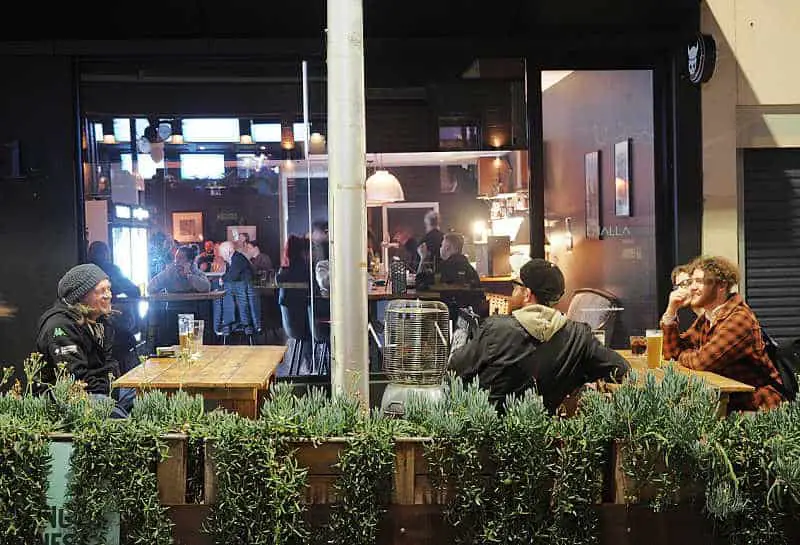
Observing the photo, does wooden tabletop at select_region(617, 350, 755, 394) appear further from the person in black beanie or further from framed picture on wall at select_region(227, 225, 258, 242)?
framed picture on wall at select_region(227, 225, 258, 242)

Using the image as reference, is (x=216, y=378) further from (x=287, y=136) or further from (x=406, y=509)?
(x=287, y=136)

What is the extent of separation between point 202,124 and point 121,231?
106cm

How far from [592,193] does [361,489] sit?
5778 mm

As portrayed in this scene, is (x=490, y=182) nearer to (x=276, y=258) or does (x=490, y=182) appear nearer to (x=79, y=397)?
(x=276, y=258)

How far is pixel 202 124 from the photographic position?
7.56 metres

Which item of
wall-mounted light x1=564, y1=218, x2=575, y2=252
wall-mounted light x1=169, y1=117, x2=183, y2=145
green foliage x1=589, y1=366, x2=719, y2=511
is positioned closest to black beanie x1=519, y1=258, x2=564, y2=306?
green foliage x1=589, y1=366, x2=719, y2=511

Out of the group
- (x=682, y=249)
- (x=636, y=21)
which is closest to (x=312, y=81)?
(x=636, y=21)

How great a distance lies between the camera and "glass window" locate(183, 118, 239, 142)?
7.56 meters

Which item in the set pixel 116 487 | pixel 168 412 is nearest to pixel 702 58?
pixel 168 412

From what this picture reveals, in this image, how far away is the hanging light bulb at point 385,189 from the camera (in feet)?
25.0

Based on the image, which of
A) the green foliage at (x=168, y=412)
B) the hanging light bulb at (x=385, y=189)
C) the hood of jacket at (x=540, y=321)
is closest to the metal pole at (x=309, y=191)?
the hanging light bulb at (x=385, y=189)

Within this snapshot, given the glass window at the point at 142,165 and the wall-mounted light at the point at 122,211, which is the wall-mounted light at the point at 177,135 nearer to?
the glass window at the point at 142,165

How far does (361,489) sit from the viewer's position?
2.87 metres

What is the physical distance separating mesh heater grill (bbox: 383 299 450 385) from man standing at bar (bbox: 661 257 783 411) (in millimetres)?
1447
